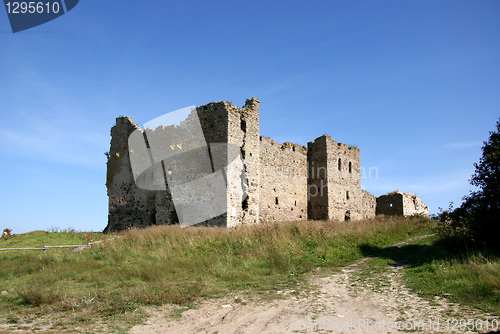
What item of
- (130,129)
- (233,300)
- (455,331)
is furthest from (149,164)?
(455,331)

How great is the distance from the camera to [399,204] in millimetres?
27688

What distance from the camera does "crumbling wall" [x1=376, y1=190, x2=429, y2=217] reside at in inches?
1089

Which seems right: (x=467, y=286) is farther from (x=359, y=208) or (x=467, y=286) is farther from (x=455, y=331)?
(x=359, y=208)

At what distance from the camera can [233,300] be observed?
774 centimetres

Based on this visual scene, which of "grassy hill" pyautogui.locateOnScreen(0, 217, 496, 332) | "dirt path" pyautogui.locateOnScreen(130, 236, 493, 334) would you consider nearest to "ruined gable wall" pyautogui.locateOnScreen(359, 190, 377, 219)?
"grassy hill" pyautogui.locateOnScreen(0, 217, 496, 332)

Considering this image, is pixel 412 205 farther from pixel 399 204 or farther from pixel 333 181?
pixel 333 181

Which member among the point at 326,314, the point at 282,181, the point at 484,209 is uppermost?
the point at 282,181

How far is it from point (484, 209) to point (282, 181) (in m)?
11.8

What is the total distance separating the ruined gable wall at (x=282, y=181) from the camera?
68.9ft

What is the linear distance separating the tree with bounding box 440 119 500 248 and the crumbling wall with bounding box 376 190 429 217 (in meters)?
15.4

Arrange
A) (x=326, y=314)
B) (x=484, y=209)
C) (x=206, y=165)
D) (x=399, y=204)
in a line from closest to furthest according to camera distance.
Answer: (x=326, y=314)
(x=484, y=209)
(x=206, y=165)
(x=399, y=204)

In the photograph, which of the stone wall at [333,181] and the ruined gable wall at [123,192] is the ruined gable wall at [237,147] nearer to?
the ruined gable wall at [123,192]

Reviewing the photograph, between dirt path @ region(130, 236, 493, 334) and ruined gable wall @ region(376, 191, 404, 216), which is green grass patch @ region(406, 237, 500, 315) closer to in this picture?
dirt path @ region(130, 236, 493, 334)

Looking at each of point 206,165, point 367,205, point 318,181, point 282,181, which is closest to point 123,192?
point 206,165
